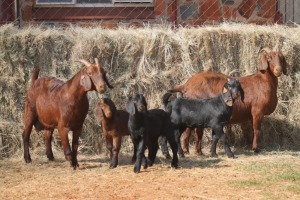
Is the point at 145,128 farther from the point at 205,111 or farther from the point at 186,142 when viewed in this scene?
the point at 186,142

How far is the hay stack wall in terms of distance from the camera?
38.7 feet

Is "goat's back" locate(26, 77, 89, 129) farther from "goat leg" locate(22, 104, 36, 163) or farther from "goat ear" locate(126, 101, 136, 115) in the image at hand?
"goat ear" locate(126, 101, 136, 115)

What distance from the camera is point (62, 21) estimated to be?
16.9 meters

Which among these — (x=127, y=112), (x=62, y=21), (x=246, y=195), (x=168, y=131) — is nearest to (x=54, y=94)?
(x=127, y=112)

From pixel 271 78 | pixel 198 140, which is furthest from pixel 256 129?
pixel 198 140

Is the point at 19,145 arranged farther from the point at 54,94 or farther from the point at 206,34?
the point at 206,34

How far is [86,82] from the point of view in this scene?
9.91 metres

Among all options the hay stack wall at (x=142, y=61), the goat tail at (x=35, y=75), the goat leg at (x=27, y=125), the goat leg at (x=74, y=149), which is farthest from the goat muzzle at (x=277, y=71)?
the goat leg at (x=27, y=125)

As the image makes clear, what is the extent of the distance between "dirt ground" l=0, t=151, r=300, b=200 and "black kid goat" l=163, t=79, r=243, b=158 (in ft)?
1.83

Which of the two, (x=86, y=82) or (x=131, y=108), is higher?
(x=86, y=82)

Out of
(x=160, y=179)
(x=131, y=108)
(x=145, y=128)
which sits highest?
(x=131, y=108)

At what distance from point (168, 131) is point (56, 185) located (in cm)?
202

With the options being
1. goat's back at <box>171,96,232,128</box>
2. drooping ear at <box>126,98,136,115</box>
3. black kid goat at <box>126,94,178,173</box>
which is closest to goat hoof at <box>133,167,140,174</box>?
black kid goat at <box>126,94,178,173</box>

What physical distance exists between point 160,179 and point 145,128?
88 cm
